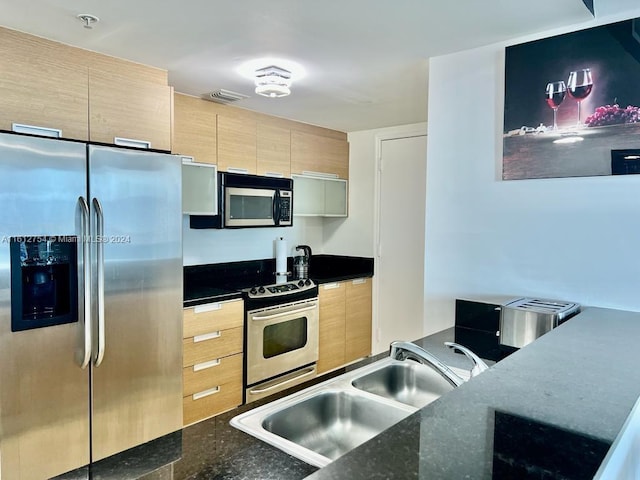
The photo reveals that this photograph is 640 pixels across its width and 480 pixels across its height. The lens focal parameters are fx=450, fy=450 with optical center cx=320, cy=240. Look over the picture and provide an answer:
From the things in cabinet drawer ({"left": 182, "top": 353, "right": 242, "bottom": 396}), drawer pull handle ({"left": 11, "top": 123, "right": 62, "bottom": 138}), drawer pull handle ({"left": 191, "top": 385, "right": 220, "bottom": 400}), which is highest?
drawer pull handle ({"left": 11, "top": 123, "right": 62, "bottom": 138})

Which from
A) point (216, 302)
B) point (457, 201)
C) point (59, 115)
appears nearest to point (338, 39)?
point (457, 201)

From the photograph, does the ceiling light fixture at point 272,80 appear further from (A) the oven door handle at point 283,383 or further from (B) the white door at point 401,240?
(A) the oven door handle at point 283,383

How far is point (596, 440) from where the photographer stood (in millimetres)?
822

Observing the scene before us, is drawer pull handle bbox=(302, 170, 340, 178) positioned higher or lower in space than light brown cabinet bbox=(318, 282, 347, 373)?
higher

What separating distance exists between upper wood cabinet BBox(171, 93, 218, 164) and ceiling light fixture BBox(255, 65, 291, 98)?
0.68 meters

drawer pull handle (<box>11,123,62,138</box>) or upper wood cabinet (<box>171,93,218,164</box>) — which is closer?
drawer pull handle (<box>11,123,62,138</box>)

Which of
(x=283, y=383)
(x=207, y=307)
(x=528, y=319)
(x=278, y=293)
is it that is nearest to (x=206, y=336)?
(x=207, y=307)

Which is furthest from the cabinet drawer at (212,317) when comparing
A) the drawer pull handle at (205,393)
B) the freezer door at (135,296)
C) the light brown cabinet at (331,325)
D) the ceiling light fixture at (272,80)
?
the ceiling light fixture at (272,80)

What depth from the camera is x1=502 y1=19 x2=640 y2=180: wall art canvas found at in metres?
1.81

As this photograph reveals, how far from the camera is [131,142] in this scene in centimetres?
241

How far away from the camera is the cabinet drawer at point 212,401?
2822mm

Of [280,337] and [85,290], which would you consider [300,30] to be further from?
[280,337]

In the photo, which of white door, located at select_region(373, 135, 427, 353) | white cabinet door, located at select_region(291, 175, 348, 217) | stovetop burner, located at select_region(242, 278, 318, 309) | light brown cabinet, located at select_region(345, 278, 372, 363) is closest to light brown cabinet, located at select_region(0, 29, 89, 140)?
stovetop burner, located at select_region(242, 278, 318, 309)

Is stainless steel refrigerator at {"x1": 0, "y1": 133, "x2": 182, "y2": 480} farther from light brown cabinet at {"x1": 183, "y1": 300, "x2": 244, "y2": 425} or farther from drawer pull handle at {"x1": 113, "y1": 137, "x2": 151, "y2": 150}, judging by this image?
light brown cabinet at {"x1": 183, "y1": 300, "x2": 244, "y2": 425}
